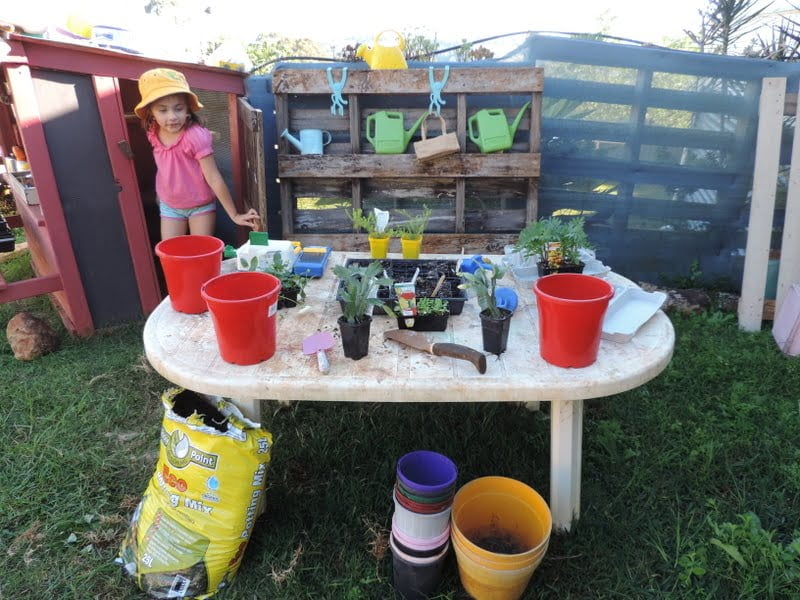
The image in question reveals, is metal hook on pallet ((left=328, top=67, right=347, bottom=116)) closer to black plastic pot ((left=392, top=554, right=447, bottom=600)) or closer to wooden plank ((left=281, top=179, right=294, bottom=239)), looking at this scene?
wooden plank ((left=281, top=179, right=294, bottom=239))

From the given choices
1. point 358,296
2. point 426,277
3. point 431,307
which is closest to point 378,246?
point 426,277

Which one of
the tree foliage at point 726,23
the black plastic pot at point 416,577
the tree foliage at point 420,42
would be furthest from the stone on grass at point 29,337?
the tree foliage at point 726,23

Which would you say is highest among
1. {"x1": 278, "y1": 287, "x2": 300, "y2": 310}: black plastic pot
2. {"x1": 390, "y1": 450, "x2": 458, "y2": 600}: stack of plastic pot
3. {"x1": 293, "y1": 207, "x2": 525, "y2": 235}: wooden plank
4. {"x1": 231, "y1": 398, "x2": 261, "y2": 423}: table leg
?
{"x1": 278, "y1": 287, "x2": 300, "y2": 310}: black plastic pot

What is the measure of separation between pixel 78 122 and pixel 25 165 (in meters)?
1.55

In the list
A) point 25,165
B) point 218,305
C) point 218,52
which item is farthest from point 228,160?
point 218,305

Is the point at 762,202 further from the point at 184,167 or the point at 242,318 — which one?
the point at 184,167

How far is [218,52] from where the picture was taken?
4090 millimetres

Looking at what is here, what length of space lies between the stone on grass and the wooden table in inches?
80.6

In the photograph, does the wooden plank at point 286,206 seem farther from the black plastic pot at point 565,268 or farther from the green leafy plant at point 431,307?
the green leafy plant at point 431,307

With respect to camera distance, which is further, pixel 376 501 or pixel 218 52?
pixel 218 52

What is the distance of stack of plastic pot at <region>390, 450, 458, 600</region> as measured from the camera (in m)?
1.66

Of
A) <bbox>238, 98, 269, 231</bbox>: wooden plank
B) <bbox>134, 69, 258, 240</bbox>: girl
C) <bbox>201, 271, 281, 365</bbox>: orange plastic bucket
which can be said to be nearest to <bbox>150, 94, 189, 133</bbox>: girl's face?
<bbox>134, 69, 258, 240</bbox>: girl

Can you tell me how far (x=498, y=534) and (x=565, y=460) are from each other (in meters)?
0.35

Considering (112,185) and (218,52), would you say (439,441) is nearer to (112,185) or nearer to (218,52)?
(112,185)
